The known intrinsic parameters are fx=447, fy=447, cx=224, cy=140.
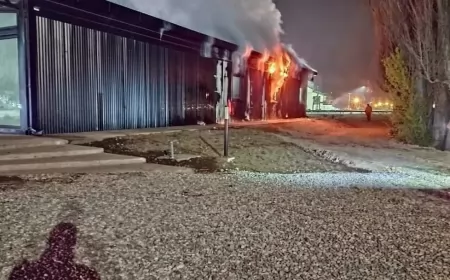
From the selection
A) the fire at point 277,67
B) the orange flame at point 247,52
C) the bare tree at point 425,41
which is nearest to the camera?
the bare tree at point 425,41

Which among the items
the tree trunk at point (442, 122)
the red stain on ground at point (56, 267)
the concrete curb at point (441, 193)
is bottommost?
the red stain on ground at point (56, 267)

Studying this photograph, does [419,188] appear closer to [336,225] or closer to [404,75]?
[336,225]

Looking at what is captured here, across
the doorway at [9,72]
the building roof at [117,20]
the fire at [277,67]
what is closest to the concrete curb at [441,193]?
the doorway at [9,72]

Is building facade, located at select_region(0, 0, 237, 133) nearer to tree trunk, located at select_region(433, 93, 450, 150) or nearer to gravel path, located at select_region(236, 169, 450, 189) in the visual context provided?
gravel path, located at select_region(236, 169, 450, 189)

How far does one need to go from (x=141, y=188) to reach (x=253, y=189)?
1467 mm

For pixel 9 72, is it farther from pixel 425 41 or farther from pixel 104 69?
pixel 425 41

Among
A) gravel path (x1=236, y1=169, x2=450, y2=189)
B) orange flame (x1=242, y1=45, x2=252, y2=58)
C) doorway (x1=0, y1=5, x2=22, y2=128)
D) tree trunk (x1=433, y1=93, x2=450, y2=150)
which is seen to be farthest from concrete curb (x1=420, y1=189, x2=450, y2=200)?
orange flame (x1=242, y1=45, x2=252, y2=58)

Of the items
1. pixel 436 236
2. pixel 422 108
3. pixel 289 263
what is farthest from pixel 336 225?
pixel 422 108

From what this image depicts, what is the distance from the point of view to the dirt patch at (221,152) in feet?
28.3

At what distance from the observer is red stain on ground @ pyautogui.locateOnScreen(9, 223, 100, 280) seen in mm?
2914

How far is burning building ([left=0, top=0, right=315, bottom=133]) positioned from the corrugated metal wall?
2 cm

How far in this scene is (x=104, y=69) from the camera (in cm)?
1279

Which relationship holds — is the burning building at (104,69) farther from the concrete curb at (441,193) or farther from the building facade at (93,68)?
the concrete curb at (441,193)

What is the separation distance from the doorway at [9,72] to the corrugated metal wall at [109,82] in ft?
1.64
